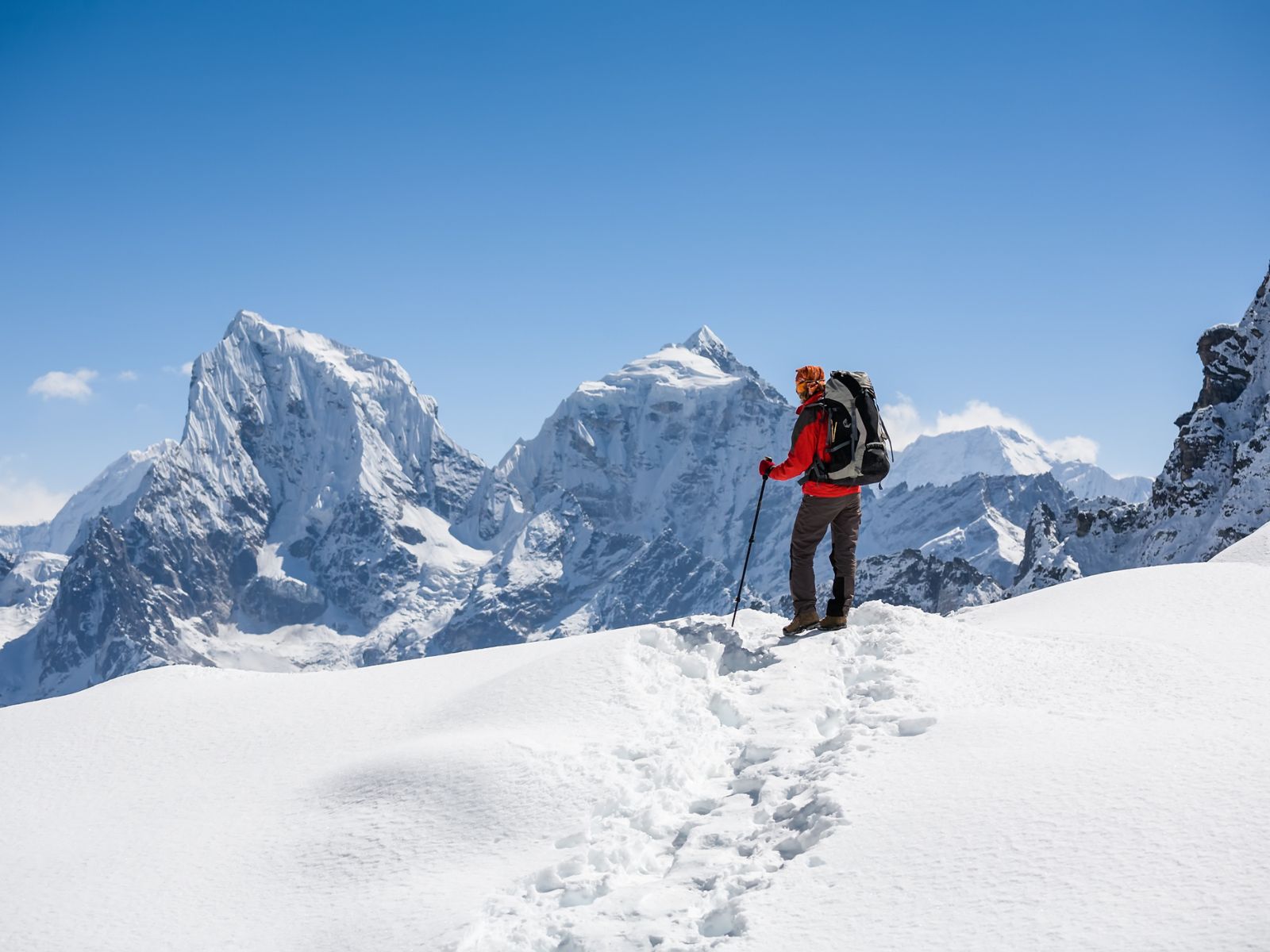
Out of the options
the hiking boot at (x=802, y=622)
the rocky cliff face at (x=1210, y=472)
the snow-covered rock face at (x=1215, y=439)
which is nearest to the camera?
the hiking boot at (x=802, y=622)

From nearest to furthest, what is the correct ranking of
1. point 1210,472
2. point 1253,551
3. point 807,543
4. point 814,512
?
point 814,512 < point 807,543 < point 1253,551 < point 1210,472

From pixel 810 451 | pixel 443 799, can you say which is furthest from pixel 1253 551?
pixel 443 799

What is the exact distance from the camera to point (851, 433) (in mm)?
10438

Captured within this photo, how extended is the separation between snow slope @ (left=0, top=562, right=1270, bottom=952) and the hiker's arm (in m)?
1.80

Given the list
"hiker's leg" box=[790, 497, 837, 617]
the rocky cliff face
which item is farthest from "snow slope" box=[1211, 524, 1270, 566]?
the rocky cliff face

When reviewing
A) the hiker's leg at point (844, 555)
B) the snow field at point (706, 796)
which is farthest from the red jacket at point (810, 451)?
the snow field at point (706, 796)

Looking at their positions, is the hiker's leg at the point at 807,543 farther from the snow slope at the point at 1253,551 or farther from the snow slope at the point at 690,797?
the snow slope at the point at 1253,551

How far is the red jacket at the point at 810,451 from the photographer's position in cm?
1053

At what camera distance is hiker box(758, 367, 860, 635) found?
1057cm

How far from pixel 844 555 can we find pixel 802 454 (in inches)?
55.4

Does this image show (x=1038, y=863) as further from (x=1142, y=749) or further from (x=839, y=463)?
(x=839, y=463)

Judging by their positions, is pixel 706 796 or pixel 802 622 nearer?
pixel 706 796

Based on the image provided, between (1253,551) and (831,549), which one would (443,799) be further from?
(1253,551)

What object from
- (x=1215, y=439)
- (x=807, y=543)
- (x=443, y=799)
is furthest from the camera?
(x=1215, y=439)
